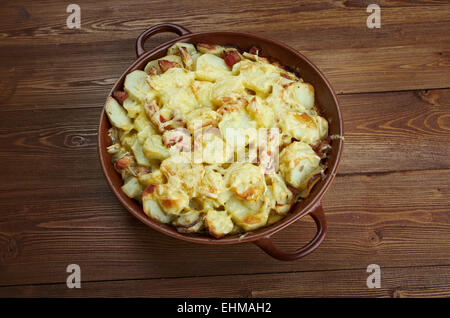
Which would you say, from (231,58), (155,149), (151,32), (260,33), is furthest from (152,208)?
(260,33)

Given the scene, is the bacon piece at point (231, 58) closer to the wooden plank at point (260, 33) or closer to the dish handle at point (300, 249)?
the wooden plank at point (260, 33)

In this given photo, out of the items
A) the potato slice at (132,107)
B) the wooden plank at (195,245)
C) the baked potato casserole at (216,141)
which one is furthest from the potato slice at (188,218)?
the potato slice at (132,107)

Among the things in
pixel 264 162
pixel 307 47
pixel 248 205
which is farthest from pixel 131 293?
pixel 307 47

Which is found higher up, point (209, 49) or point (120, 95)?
point (209, 49)

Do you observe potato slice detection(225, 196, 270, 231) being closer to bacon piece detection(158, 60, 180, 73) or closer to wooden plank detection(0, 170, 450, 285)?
wooden plank detection(0, 170, 450, 285)

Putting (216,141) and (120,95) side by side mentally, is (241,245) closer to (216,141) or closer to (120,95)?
(216,141)

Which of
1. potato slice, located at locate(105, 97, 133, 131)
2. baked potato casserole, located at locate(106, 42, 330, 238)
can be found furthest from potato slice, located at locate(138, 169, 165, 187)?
potato slice, located at locate(105, 97, 133, 131)

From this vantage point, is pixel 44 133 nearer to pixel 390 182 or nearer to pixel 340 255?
pixel 340 255
